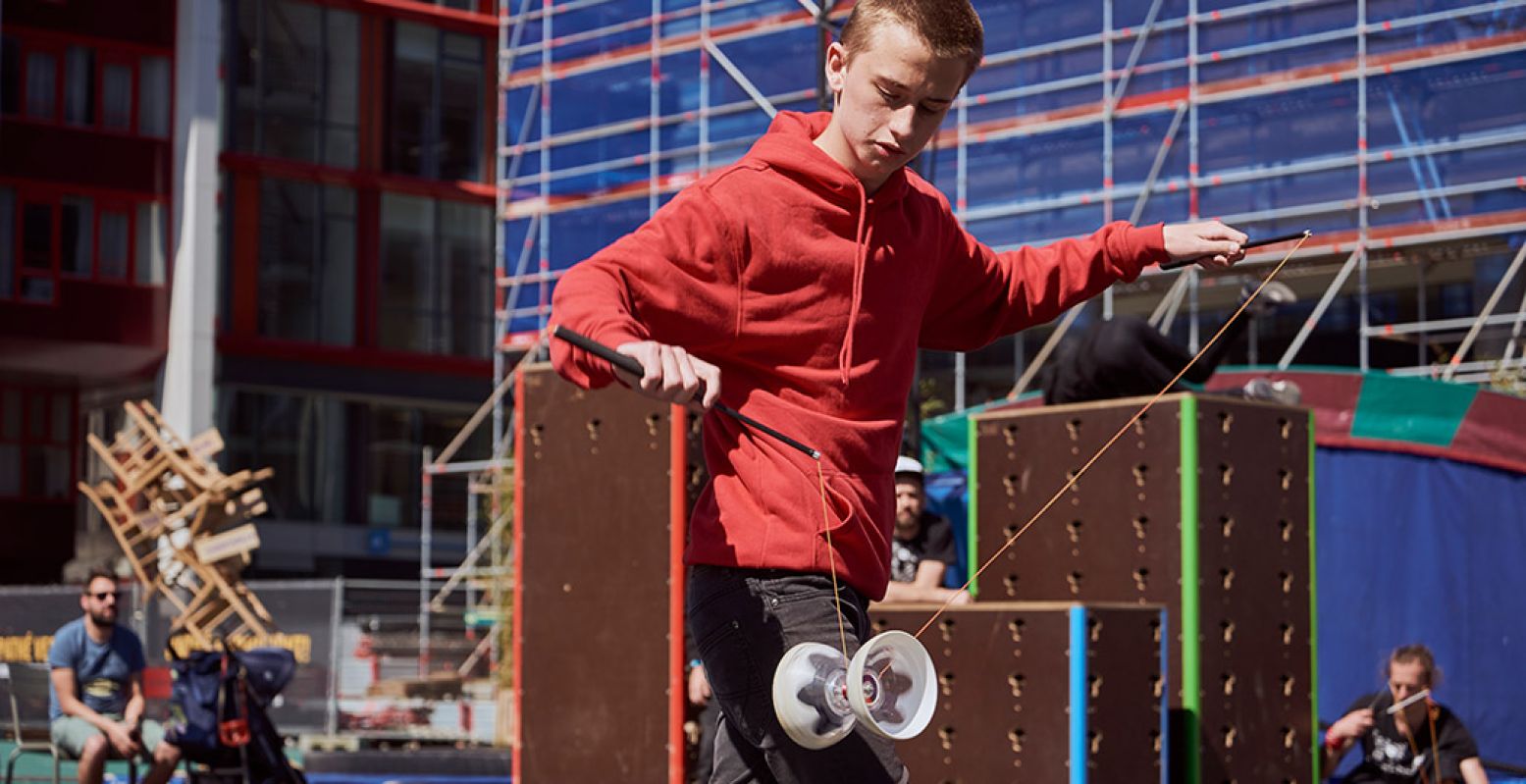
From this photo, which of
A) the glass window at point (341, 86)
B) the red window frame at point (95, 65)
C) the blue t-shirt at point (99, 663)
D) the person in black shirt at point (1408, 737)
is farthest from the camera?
the glass window at point (341, 86)

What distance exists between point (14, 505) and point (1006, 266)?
30840mm

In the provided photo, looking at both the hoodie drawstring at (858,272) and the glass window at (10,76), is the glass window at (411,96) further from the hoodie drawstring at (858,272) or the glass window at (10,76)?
the hoodie drawstring at (858,272)

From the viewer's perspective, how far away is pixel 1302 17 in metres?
17.8

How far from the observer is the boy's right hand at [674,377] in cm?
255

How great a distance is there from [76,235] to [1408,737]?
25.9 metres

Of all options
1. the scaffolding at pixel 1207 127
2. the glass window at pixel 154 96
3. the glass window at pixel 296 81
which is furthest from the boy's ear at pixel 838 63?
the glass window at pixel 296 81

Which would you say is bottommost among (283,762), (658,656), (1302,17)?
(283,762)

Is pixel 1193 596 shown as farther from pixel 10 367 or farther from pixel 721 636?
pixel 10 367

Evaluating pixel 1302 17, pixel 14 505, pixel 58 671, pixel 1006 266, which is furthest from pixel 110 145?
pixel 1006 266

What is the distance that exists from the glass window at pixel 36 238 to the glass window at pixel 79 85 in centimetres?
151

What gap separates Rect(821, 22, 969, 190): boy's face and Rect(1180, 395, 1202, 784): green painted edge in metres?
A: 3.72

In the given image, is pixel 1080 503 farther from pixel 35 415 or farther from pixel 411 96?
pixel 35 415

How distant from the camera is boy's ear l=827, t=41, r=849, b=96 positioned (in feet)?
10.1

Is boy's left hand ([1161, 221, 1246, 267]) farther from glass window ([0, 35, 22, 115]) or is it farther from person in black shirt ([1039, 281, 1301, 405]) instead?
glass window ([0, 35, 22, 115])
